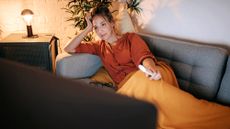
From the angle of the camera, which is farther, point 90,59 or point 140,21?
point 140,21

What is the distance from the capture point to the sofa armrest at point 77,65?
190 cm

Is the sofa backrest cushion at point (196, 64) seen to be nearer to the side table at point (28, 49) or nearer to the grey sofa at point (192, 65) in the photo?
the grey sofa at point (192, 65)

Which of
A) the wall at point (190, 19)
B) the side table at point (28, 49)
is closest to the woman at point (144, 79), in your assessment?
the wall at point (190, 19)

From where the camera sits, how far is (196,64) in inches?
66.1

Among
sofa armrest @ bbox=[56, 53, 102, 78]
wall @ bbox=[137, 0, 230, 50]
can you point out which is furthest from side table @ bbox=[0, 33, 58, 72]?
wall @ bbox=[137, 0, 230, 50]

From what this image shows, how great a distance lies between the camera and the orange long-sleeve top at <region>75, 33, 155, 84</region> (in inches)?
69.9

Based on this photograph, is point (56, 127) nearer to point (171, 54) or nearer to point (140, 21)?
point (171, 54)

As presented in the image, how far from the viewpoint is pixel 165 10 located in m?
2.14

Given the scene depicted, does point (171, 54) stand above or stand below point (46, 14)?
below

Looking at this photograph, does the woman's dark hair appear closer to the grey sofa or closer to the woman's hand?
the grey sofa

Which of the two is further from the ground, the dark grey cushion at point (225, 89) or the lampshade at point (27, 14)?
the lampshade at point (27, 14)

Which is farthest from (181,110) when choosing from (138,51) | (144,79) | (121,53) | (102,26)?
(102,26)

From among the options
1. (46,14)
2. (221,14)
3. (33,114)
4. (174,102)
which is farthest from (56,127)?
(46,14)

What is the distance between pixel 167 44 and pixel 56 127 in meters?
1.59
